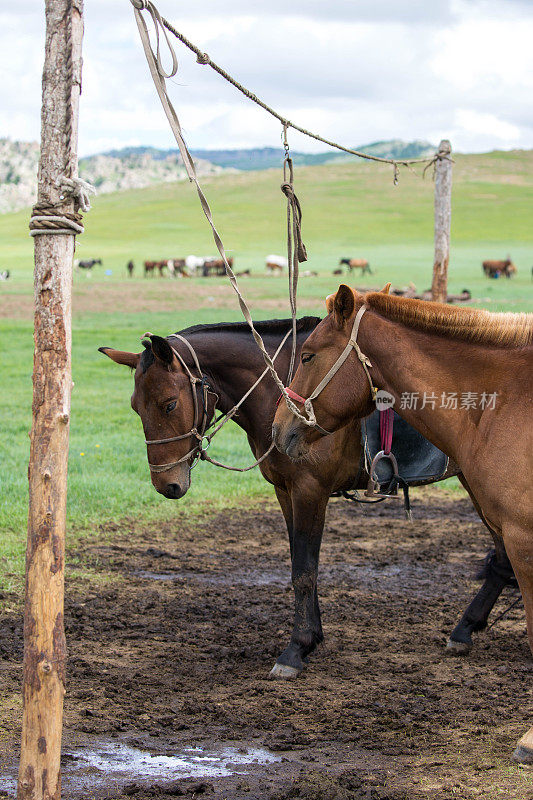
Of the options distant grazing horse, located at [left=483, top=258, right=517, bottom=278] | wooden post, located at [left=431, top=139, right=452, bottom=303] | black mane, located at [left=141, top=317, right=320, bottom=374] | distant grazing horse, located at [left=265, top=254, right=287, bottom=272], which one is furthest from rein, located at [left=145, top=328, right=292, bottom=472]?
distant grazing horse, located at [left=265, top=254, right=287, bottom=272]

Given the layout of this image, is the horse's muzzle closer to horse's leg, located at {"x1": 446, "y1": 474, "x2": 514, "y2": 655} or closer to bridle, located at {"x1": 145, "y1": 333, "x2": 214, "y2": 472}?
bridle, located at {"x1": 145, "y1": 333, "x2": 214, "y2": 472}

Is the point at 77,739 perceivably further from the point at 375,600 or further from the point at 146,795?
the point at 375,600

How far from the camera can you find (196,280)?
46062 mm

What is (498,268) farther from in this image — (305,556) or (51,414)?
(51,414)

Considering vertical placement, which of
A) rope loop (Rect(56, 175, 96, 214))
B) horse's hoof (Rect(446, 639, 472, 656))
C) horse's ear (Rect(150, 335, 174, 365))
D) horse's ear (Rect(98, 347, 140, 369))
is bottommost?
horse's hoof (Rect(446, 639, 472, 656))

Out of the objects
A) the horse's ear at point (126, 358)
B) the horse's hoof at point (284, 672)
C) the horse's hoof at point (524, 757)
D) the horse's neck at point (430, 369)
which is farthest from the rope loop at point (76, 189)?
the horse's hoof at point (524, 757)

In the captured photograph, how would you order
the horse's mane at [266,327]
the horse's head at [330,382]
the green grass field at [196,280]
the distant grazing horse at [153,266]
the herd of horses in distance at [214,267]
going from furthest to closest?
the distant grazing horse at [153,266]
the herd of horses in distance at [214,267]
the green grass field at [196,280]
the horse's mane at [266,327]
the horse's head at [330,382]

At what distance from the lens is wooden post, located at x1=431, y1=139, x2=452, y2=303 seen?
1118cm

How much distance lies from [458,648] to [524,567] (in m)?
1.89

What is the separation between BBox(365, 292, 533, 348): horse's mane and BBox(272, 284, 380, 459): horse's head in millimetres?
191

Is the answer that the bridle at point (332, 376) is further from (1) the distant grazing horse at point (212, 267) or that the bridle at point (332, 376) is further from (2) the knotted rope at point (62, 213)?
(1) the distant grazing horse at point (212, 267)

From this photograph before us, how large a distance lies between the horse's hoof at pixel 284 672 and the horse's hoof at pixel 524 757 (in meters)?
1.58

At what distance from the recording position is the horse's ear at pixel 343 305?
4.27m

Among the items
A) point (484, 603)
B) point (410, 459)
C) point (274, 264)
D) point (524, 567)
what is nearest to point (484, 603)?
point (484, 603)
